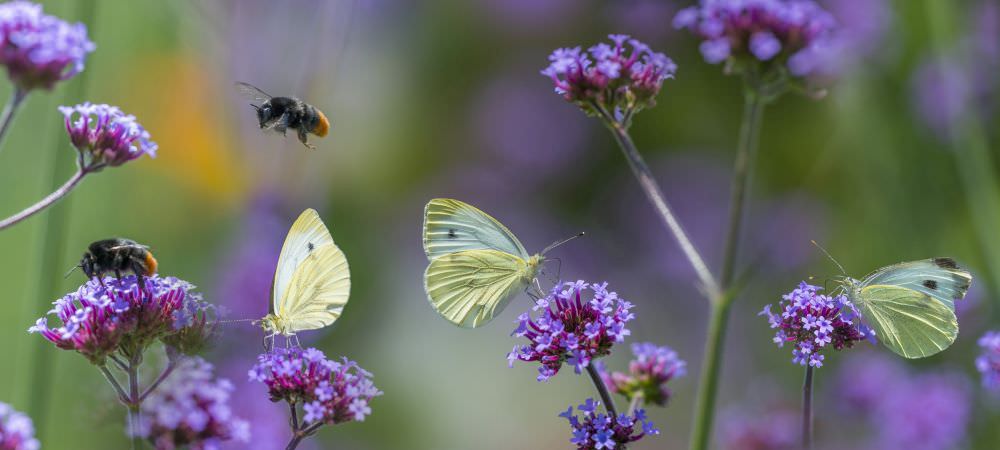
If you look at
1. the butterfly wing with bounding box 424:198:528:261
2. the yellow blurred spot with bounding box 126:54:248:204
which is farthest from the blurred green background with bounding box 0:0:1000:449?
the butterfly wing with bounding box 424:198:528:261

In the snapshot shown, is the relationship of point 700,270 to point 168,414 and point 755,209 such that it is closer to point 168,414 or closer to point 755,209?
point 168,414

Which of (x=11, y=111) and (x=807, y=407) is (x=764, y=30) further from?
(x=11, y=111)

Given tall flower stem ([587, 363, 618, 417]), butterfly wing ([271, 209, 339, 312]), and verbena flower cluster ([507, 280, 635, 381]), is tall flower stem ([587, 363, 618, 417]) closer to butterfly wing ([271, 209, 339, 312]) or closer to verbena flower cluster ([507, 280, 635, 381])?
verbena flower cluster ([507, 280, 635, 381])

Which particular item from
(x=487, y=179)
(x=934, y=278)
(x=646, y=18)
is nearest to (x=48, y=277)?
(x=934, y=278)

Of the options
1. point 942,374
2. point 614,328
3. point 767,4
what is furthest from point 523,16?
point 614,328

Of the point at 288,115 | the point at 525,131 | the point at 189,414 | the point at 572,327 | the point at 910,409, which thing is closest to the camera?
the point at 189,414

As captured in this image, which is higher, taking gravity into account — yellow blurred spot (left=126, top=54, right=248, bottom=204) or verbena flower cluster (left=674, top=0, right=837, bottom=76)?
yellow blurred spot (left=126, top=54, right=248, bottom=204)

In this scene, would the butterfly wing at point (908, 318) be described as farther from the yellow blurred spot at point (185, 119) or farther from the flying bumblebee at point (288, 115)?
the yellow blurred spot at point (185, 119)
